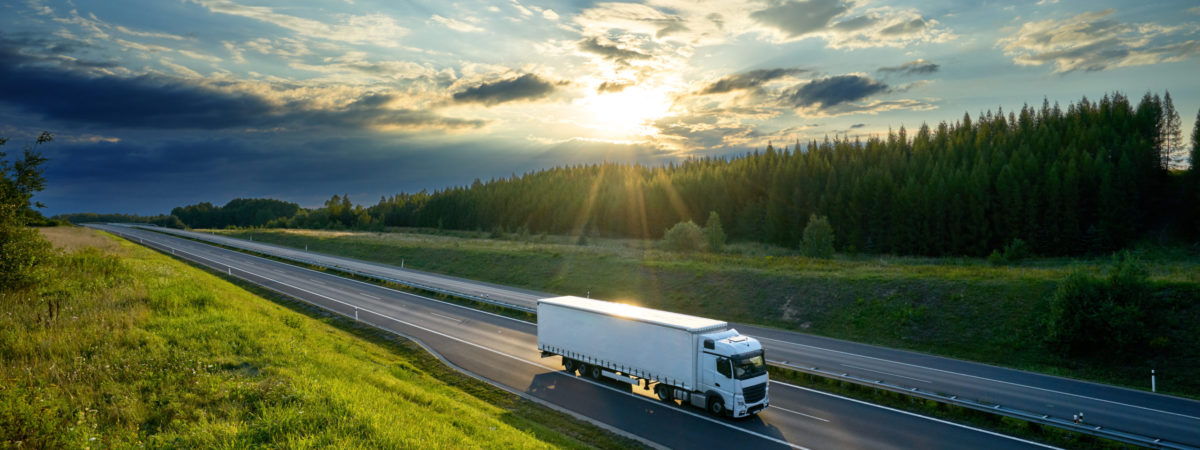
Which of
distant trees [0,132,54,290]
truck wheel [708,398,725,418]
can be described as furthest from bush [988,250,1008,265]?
distant trees [0,132,54,290]

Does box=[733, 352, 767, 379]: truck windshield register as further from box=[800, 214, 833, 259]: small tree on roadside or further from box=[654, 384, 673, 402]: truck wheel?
box=[800, 214, 833, 259]: small tree on roadside

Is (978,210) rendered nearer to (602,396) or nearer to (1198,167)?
(1198,167)

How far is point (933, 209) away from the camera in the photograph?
273 ft

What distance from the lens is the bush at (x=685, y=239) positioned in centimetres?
7675

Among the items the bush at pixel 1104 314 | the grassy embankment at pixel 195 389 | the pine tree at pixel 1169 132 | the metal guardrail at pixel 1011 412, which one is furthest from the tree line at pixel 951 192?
the grassy embankment at pixel 195 389

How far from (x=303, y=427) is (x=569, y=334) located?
51.5ft

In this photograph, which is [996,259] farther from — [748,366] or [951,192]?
[748,366]

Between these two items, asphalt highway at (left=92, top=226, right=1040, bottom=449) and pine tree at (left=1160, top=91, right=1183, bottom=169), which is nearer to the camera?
asphalt highway at (left=92, top=226, right=1040, bottom=449)

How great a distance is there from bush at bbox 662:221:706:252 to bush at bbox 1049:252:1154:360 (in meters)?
47.8

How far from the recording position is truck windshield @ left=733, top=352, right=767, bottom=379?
797 inches

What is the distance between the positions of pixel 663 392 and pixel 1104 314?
81.1ft

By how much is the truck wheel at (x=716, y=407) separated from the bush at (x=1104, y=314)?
2174cm

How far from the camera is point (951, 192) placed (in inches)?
3233

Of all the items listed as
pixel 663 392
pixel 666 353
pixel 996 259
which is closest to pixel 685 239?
pixel 996 259
